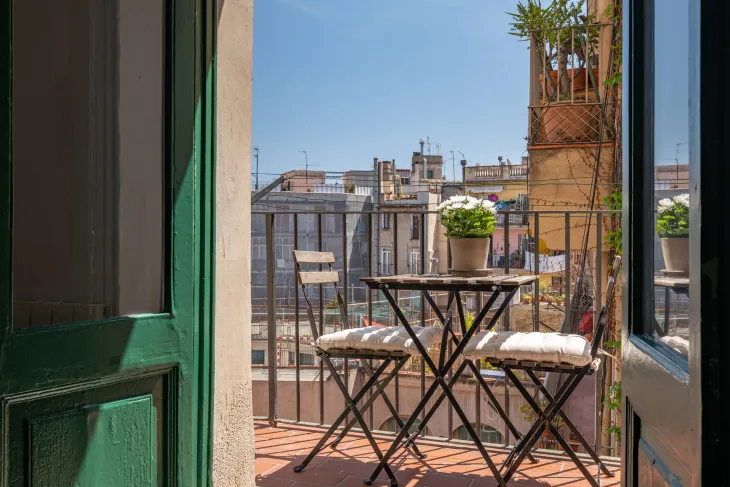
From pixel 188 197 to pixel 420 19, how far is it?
3254cm

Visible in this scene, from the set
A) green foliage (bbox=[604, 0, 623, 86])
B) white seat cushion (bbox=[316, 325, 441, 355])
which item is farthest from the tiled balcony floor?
green foliage (bbox=[604, 0, 623, 86])

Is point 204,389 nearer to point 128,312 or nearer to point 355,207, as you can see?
point 128,312

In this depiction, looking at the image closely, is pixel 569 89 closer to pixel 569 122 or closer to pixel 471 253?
pixel 569 122

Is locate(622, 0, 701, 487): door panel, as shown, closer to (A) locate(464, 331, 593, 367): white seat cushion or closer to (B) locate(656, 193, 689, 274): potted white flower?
(B) locate(656, 193, 689, 274): potted white flower

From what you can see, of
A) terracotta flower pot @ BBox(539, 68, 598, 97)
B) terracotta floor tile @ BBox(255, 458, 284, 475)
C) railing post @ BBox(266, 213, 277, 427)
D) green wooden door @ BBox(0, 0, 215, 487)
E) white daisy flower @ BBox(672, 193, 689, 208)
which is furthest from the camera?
terracotta flower pot @ BBox(539, 68, 598, 97)

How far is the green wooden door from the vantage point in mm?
1511

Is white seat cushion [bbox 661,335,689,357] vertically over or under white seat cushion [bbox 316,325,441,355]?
over

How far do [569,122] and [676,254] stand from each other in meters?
5.48

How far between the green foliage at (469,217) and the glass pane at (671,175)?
1883 millimetres

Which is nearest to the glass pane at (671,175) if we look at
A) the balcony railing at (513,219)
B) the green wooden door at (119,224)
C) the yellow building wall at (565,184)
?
the green wooden door at (119,224)

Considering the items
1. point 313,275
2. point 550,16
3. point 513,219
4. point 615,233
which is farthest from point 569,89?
point 513,219

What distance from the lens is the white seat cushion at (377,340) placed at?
9.29 feet

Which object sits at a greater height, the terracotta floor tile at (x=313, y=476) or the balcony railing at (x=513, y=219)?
the balcony railing at (x=513, y=219)

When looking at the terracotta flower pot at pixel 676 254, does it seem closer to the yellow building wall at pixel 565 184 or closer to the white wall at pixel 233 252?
the white wall at pixel 233 252
